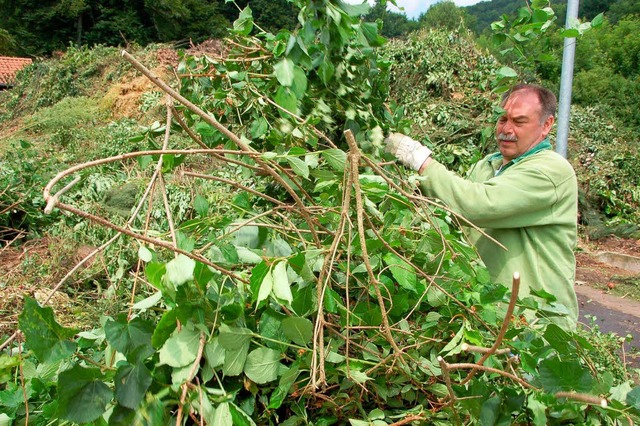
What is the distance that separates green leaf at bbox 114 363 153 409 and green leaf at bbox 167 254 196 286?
7.1 inches

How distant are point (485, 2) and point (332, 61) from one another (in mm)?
78667

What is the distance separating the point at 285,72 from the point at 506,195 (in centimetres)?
95

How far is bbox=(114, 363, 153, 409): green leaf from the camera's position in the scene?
94 cm

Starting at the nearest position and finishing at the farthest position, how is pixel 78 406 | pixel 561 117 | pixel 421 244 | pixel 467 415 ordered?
1. pixel 78 406
2. pixel 467 415
3. pixel 421 244
4. pixel 561 117

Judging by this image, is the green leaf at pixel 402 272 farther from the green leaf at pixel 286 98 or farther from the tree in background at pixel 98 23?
the tree in background at pixel 98 23

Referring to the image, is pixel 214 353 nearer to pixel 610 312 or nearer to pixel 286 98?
pixel 286 98

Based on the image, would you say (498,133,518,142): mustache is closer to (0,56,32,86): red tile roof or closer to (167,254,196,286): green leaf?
(167,254,196,286): green leaf

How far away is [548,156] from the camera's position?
2033mm

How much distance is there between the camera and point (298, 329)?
1051 millimetres

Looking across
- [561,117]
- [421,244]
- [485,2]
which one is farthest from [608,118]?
[485,2]

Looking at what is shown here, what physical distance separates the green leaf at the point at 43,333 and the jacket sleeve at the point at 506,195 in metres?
1.38

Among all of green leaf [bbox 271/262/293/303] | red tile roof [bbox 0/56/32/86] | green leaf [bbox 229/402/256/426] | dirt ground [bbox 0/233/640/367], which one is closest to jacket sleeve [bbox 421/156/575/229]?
green leaf [bbox 271/262/293/303]

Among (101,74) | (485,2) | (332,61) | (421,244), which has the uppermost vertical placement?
(485,2)

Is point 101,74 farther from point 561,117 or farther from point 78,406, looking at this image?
point 78,406
